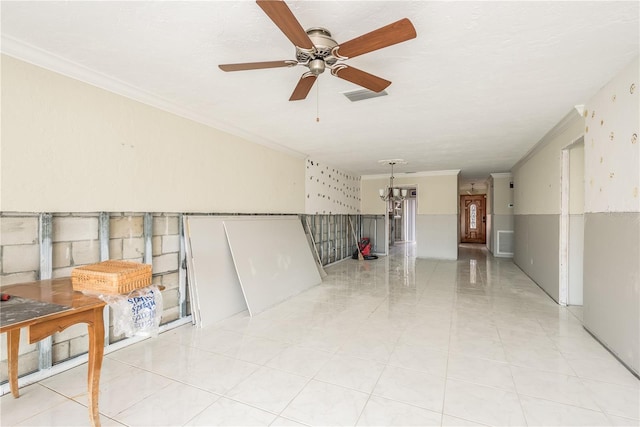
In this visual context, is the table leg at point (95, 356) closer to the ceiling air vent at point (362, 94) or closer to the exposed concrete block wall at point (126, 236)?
the exposed concrete block wall at point (126, 236)

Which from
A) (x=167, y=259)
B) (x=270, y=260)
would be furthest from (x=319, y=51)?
(x=270, y=260)

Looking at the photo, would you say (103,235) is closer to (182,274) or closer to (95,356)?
(182,274)

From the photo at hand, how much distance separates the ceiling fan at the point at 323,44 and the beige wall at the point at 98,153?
5.09 ft

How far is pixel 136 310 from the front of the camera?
183 cm

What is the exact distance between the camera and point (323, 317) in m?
3.65

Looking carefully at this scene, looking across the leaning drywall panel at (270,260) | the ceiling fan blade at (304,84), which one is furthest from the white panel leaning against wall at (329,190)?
the ceiling fan blade at (304,84)

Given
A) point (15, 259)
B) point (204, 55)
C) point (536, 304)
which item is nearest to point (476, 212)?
point (536, 304)

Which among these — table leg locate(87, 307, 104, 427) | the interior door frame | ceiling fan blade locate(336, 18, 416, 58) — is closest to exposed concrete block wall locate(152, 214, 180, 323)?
table leg locate(87, 307, 104, 427)

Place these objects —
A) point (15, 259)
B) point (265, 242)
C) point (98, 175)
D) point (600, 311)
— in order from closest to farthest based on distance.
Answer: point (15, 259) < point (98, 175) < point (600, 311) < point (265, 242)

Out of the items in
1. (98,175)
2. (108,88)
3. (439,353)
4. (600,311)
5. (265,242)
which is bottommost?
(439,353)

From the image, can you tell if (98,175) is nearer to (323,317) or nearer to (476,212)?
(323,317)

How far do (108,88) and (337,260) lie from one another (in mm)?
6068

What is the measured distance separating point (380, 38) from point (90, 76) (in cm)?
256

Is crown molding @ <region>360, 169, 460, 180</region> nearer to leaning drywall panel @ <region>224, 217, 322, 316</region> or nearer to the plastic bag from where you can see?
leaning drywall panel @ <region>224, 217, 322, 316</region>
